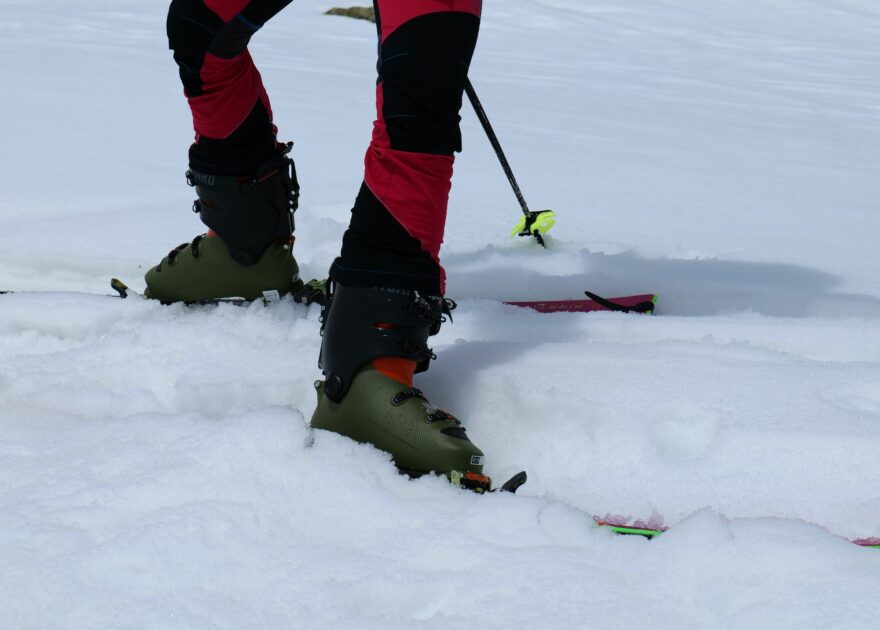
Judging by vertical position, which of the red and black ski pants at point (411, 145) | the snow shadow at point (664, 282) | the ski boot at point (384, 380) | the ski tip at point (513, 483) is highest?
the red and black ski pants at point (411, 145)

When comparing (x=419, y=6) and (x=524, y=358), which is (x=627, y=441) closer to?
(x=524, y=358)

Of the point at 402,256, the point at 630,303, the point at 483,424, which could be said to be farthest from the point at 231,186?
the point at 630,303

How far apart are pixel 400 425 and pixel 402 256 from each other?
29cm

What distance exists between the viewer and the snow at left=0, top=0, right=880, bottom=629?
1.13 m

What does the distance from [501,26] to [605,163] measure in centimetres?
653

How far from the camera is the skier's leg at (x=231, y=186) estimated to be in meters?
2.09

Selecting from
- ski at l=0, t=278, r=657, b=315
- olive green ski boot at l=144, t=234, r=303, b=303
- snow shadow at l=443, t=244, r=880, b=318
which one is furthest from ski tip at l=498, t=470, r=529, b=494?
snow shadow at l=443, t=244, r=880, b=318

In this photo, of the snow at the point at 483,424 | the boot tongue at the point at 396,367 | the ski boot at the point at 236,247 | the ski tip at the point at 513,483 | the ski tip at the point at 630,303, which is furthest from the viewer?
the ski tip at the point at 630,303

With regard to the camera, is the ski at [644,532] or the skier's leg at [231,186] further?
the skier's leg at [231,186]

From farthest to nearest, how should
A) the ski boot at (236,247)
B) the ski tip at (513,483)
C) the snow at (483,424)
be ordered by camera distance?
the ski boot at (236,247) < the ski tip at (513,483) < the snow at (483,424)

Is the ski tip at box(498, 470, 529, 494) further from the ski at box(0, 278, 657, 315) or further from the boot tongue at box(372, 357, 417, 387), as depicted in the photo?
the ski at box(0, 278, 657, 315)

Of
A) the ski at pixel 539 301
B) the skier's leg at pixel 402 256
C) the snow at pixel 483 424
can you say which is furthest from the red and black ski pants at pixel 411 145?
the ski at pixel 539 301

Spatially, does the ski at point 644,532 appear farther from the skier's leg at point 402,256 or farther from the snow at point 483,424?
the skier's leg at point 402,256

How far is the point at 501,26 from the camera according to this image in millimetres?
10367
